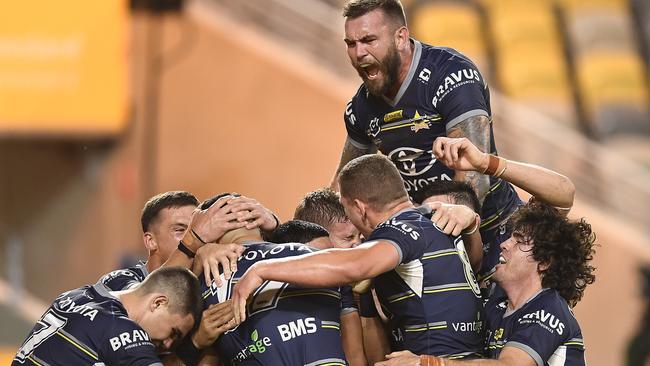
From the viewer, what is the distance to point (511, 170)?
5.29 m

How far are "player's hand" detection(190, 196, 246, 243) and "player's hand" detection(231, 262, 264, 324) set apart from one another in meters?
0.59

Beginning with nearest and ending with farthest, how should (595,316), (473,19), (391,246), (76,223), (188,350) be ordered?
1. (391,246)
2. (188,350)
3. (595,316)
4. (76,223)
5. (473,19)

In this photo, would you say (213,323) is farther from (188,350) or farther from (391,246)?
(391,246)

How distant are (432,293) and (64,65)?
Answer: 8440 millimetres

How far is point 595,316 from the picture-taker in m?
12.5

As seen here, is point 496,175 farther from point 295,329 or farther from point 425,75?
point 295,329

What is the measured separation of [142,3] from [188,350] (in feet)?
27.7

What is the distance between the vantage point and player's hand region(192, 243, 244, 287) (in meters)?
5.19

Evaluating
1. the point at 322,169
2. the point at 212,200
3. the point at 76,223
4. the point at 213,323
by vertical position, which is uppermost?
the point at 212,200

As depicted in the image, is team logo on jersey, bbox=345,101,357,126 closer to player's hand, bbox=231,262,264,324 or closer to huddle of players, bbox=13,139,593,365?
huddle of players, bbox=13,139,593,365

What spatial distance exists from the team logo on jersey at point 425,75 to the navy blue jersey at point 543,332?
1.15 meters

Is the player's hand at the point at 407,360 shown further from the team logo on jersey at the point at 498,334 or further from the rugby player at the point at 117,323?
the rugby player at the point at 117,323

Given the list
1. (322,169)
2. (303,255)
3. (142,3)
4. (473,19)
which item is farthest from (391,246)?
(473,19)

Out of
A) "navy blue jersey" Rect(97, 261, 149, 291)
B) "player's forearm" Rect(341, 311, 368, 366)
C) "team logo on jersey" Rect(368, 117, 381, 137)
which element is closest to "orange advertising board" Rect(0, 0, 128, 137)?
"navy blue jersey" Rect(97, 261, 149, 291)
